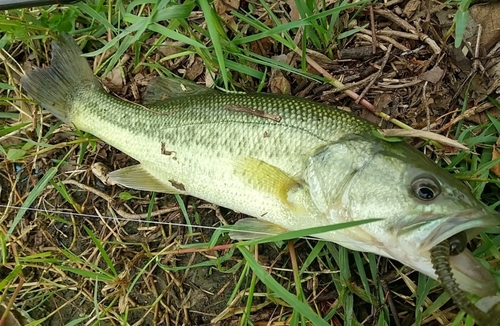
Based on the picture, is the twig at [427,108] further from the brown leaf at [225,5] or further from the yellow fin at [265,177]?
the brown leaf at [225,5]

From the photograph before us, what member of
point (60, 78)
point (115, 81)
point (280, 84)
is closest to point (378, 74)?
point (280, 84)

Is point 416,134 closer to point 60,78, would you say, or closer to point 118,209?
point 118,209

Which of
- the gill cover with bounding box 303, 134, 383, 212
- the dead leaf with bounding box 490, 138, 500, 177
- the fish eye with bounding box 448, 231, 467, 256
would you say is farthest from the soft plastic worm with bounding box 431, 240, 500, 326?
the dead leaf with bounding box 490, 138, 500, 177

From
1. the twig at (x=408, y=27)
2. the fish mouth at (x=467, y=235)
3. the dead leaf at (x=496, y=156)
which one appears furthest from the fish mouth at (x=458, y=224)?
the twig at (x=408, y=27)

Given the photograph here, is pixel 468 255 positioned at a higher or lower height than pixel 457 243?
lower

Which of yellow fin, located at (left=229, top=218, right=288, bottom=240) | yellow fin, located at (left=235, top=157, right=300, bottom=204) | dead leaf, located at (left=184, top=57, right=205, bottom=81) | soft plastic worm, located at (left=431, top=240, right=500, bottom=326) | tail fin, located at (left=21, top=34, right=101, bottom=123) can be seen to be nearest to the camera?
soft plastic worm, located at (left=431, top=240, right=500, bottom=326)

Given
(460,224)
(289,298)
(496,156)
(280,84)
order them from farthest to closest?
1. (280,84)
2. (496,156)
3. (289,298)
4. (460,224)

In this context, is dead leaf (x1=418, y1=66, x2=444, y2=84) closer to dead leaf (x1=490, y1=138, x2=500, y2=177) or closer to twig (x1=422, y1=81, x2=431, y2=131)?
twig (x1=422, y1=81, x2=431, y2=131)
